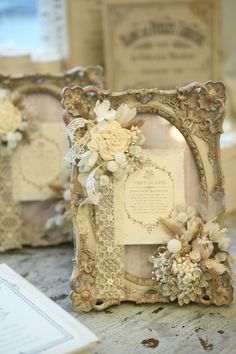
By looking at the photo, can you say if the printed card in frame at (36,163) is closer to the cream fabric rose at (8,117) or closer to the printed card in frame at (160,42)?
the cream fabric rose at (8,117)

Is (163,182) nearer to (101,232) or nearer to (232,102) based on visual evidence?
(101,232)

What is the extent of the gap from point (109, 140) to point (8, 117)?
0.90 feet

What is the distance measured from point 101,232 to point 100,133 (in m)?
0.15

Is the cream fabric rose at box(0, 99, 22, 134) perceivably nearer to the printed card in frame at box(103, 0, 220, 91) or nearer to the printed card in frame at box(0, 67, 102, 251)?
the printed card in frame at box(0, 67, 102, 251)

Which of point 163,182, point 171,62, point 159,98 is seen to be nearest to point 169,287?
point 163,182

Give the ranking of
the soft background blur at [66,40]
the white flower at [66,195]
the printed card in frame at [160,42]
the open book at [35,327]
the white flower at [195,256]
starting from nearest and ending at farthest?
the open book at [35,327]
the white flower at [195,256]
the white flower at [66,195]
the soft background blur at [66,40]
the printed card in frame at [160,42]

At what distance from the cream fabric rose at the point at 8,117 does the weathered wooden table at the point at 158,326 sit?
0.91 ft

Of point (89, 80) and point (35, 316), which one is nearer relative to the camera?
point (35, 316)

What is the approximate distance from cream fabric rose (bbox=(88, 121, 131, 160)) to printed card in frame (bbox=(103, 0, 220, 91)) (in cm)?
52

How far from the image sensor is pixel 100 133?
33.2 inches

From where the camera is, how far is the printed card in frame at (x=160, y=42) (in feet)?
4.36

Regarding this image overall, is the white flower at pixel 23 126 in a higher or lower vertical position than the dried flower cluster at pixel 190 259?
higher

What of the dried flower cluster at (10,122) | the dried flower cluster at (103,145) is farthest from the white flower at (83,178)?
the dried flower cluster at (10,122)

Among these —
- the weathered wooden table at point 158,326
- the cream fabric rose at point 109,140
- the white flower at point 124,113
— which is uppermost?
the white flower at point 124,113
